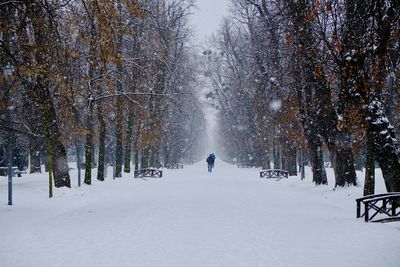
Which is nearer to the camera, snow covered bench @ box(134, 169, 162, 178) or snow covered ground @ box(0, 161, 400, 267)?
snow covered ground @ box(0, 161, 400, 267)

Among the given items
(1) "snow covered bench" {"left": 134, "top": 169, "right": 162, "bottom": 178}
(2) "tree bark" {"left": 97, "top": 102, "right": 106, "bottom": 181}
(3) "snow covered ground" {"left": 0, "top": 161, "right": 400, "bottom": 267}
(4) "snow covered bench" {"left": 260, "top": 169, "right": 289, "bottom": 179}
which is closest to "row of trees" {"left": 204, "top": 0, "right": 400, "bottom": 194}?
(4) "snow covered bench" {"left": 260, "top": 169, "right": 289, "bottom": 179}

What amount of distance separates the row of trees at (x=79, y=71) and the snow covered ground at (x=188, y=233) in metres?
3.03

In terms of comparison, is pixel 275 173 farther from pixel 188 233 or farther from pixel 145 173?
pixel 188 233

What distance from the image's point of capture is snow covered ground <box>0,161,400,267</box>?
298 inches

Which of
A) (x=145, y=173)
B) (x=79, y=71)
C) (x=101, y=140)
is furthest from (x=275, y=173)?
(x=79, y=71)

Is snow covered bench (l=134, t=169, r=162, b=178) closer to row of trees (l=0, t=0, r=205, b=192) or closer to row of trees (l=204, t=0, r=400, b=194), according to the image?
row of trees (l=0, t=0, r=205, b=192)

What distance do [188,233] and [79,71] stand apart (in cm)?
1226

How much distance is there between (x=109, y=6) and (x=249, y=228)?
6.44 metres

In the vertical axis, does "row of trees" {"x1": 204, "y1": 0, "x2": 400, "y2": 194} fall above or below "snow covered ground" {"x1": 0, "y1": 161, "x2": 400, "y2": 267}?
above

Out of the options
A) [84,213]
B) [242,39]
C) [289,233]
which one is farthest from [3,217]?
[242,39]

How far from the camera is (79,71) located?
64.7ft

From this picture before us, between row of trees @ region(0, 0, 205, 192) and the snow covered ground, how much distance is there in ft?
9.95

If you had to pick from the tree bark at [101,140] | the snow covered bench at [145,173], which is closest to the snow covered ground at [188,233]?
the tree bark at [101,140]

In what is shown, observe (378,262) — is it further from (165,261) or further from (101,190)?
(101,190)
